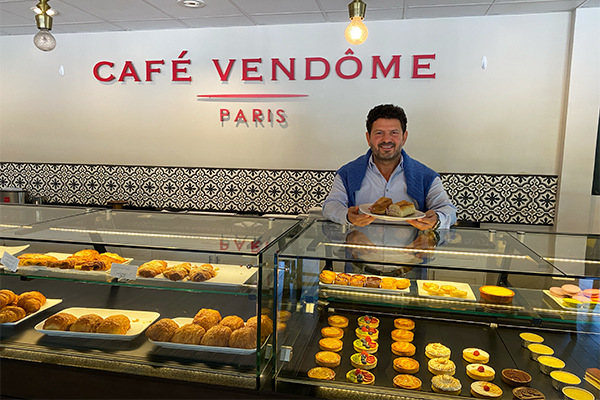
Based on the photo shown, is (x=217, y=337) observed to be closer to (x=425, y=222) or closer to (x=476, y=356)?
(x=476, y=356)

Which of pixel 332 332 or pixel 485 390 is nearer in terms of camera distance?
pixel 485 390

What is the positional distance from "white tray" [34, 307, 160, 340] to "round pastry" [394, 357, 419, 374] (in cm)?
108

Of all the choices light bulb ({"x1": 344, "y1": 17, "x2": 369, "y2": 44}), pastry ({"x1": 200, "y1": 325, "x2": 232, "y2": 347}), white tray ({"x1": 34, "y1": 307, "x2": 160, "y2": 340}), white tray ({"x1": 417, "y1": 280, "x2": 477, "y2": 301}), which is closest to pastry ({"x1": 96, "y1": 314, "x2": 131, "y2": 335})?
white tray ({"x1": 34, "y1": 307, "x2": 160, "y2": 340})

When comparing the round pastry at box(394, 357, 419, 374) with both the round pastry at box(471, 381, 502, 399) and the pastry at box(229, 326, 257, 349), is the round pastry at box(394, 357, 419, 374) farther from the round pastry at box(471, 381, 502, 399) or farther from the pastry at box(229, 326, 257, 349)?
the pastry at box(229, 326, 257, 349)

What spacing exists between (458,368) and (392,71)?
3.79 meters

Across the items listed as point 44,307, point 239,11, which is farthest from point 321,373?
point 239,11

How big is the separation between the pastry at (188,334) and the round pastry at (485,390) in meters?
1.05

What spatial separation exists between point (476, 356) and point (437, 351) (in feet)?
0.49

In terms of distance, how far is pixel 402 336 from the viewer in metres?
1.85

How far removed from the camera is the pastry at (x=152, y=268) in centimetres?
180

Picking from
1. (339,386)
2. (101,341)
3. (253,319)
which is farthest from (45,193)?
(339,386)

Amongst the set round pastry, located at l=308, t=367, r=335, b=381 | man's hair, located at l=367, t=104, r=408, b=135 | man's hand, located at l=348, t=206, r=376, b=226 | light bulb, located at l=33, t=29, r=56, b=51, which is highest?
light bulb, located at l=33, t=29, r=56, b=51

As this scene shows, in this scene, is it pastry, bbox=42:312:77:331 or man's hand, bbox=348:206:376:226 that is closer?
pastry, bbox=42:312:77:331

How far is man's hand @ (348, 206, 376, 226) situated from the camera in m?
2.31
